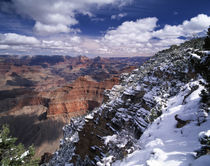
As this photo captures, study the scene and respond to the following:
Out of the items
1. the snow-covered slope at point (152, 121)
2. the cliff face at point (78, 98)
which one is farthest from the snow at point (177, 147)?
the cliff face at point (78, 98)

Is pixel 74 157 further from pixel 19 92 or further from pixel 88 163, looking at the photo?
pixel 19 92

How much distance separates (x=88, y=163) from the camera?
1780 centimetres

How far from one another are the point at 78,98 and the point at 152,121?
10464cm

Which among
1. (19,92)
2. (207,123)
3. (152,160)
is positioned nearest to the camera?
(152,160)

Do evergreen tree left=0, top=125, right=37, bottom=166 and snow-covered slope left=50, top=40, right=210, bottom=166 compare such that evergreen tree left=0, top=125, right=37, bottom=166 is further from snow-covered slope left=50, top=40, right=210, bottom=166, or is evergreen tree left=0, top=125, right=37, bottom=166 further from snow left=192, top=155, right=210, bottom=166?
snow left=192, top=155, right=210, bottom=166

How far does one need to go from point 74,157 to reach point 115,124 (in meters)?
12.7

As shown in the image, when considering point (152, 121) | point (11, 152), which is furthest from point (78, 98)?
point (152, 121)

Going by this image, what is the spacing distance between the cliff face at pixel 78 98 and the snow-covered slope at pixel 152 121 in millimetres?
79388

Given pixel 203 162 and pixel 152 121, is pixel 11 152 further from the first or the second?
pixel 203 162

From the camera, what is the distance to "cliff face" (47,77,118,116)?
3846 inches

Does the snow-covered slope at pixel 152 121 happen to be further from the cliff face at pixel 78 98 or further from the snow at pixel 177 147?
the cliff face at pixel 78 98

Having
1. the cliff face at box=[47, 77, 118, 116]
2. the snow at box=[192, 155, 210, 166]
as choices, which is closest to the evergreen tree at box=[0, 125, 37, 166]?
the snow at box=[192, 155, 210, 166]

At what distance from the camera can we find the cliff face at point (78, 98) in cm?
9769

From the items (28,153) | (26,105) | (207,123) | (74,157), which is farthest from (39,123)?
(207,123)
